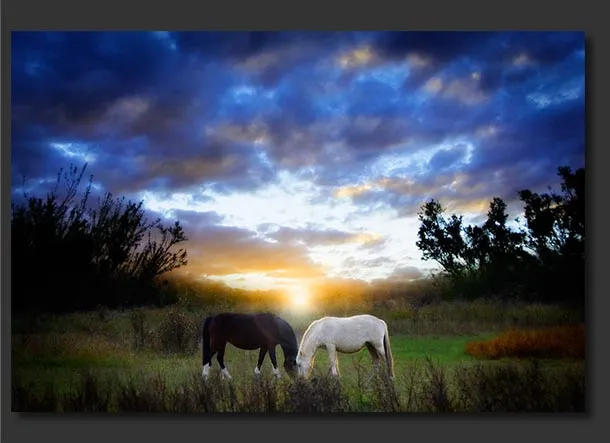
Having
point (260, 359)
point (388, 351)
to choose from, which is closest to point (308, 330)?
point (260, 359)

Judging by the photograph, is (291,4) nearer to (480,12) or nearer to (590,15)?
(480,12)

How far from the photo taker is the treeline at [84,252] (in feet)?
24.9

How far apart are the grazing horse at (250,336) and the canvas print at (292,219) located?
0.02 metres

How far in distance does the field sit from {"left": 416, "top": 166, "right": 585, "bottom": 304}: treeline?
0.19 m

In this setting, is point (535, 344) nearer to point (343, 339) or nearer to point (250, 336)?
point (343, 339)

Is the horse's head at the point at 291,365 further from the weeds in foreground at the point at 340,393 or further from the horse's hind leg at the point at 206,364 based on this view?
the horse's hind leg at the point at 206,364

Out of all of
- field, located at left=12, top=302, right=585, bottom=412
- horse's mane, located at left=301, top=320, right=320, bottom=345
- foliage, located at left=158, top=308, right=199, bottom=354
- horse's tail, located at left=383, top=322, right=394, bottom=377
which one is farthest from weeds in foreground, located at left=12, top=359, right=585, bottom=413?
horse's mane, located at left=301, top=320, right=320, bottom=345

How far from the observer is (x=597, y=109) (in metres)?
7.43

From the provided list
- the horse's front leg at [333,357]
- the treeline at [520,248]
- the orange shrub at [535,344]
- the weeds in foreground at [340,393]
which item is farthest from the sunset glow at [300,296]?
the orange shrub at [535,344]

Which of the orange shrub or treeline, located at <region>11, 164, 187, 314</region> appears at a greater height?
treeline, located at <region>11, 164, 187, 314</region>

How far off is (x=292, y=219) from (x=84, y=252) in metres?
2.14

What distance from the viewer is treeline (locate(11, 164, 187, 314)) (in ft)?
24.9

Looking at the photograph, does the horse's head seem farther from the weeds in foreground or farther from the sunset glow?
the sunset glow

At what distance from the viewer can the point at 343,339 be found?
774 cm
